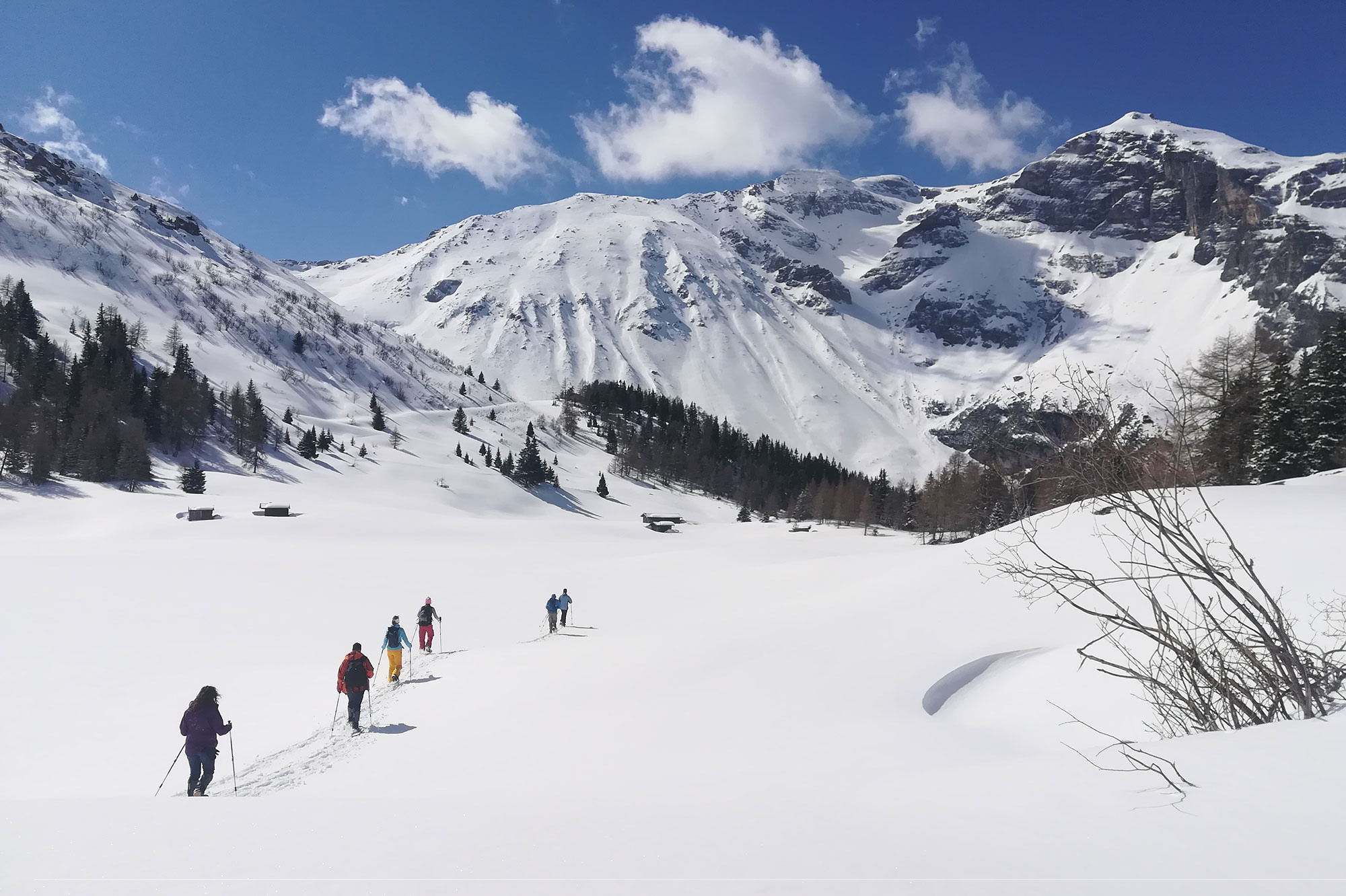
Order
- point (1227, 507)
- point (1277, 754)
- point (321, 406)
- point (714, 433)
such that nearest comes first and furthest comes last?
point (1277, 754) < point (1227, 507) < point (321, 406) < point (714, 433)

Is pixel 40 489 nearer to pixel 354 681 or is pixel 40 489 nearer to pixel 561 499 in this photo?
pixel 561 499

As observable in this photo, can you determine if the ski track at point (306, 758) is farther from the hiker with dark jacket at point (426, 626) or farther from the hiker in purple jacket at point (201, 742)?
the hiker with dark jacket at point (426, 626)

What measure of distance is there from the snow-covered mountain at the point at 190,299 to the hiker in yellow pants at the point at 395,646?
3755 inches

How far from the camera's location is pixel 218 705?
1123cm

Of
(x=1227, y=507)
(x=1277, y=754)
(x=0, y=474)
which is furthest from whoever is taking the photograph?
(x=0, y=474)

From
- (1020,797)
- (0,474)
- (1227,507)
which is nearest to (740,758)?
(1020,797)

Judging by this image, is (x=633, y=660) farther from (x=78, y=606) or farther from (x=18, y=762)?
(x=78, y=606)

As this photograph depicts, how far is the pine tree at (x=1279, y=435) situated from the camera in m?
28.5

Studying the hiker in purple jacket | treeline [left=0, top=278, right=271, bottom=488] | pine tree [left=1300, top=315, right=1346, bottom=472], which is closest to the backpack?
the hiker in purple jacket

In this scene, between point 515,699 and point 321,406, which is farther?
point 321,406

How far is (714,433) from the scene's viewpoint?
5153 inches

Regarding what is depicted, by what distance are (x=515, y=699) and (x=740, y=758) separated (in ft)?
18.3

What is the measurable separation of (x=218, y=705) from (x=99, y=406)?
2826 inches

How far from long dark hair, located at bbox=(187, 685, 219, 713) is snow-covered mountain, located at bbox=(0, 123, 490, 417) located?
100 meters
